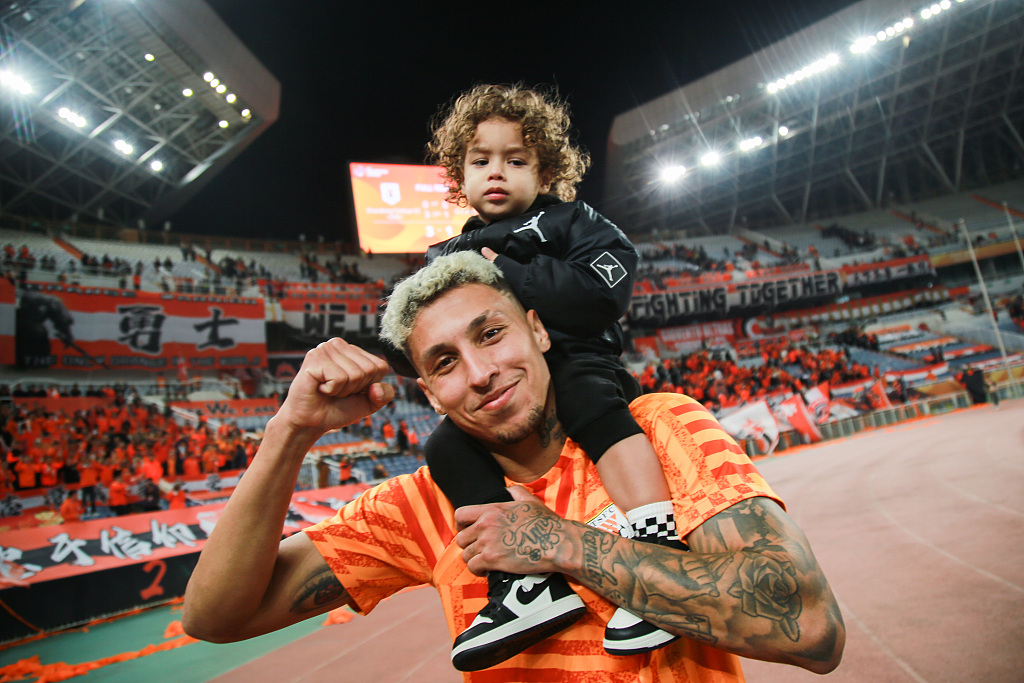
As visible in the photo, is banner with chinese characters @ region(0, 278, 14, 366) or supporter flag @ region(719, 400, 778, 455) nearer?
supporter flag @ region(719, 400, 778, 455)

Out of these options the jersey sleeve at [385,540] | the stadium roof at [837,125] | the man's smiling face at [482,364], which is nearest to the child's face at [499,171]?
the man's smiling face at [482,364]

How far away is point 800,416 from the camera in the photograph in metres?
15.9

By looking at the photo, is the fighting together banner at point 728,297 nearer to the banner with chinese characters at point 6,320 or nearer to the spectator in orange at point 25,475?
the spectator in orange at point 25,475

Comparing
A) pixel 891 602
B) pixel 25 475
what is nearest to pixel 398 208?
pixel 25 475

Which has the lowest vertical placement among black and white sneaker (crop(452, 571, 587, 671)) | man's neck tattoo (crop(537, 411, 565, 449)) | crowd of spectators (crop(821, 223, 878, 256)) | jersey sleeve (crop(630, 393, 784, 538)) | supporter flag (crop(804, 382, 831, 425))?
supporter flag (crop(804, 382, 831, 425))

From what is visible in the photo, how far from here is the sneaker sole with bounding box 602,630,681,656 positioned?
3.91ft

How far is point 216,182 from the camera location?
87.2ft

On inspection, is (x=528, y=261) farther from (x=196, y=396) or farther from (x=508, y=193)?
(x=196, y=396)

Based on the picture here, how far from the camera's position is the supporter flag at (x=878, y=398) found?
18.3 meters

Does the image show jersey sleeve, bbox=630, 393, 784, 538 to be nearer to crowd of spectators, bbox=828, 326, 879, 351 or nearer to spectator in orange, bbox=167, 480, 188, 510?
spectator in orange, bbox=167, 480, 188, 510

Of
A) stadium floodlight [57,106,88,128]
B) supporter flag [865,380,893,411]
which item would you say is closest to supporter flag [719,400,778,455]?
supporter flag [865,380,893,411]

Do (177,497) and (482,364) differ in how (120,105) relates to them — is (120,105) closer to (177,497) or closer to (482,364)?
(177,497)

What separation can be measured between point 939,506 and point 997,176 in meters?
39.8

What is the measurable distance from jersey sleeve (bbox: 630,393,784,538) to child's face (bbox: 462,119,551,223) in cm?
119
